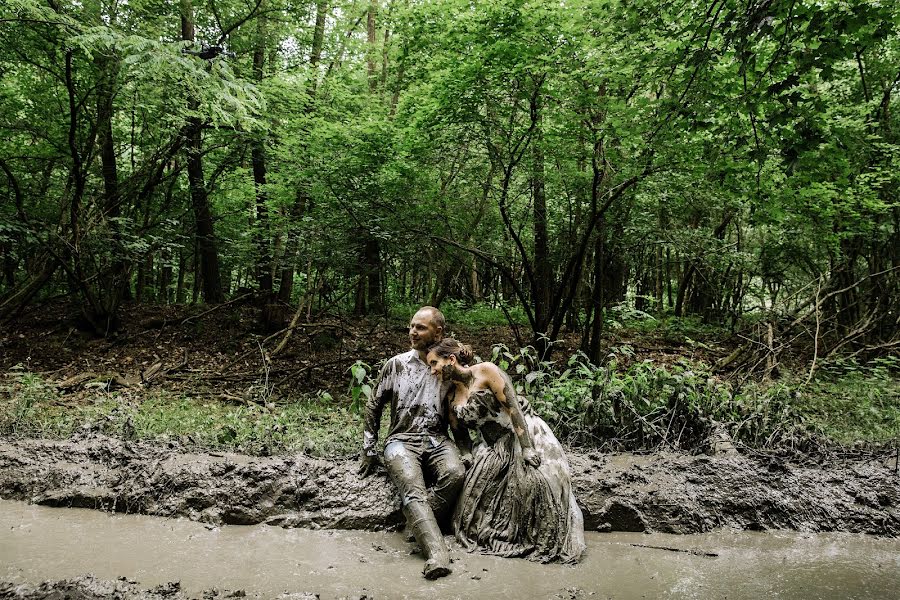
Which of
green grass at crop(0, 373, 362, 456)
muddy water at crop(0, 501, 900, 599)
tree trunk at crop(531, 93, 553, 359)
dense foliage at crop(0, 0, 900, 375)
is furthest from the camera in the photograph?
tree trunk at crop(531, 93, 553, 359)

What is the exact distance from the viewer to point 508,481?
3.88m

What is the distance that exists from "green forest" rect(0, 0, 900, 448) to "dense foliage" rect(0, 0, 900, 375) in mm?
60

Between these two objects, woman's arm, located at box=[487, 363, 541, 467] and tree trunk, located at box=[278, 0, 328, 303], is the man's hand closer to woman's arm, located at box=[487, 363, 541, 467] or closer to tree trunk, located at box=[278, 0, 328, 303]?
woman's arm, located at box=[487, 363, 541, 467]

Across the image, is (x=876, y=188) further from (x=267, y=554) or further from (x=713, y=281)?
(x=267, y=554)

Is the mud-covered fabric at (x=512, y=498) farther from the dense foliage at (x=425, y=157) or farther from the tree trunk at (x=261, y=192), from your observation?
the tree trunk at (x=261, y=192)

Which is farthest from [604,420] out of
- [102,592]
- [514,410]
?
[102,592]

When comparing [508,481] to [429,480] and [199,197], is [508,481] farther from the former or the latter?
[199,197]

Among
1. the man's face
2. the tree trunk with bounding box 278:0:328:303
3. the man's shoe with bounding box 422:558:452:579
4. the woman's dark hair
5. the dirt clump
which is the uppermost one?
the tree trunk with bounding box 278:0:328:303

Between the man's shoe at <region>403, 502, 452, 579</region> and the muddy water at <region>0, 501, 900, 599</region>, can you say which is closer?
the muddy water at <region>0, 501, 900, 599</region>

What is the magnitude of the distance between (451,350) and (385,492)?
1.20 meters

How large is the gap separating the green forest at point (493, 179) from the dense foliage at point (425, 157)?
60 millimetres

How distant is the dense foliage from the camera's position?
23.2 feet

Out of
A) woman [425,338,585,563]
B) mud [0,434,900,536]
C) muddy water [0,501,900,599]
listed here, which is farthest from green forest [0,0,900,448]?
woman [425,338,585,563]

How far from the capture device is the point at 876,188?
30.9 feet
